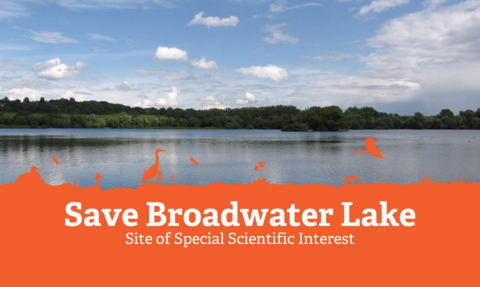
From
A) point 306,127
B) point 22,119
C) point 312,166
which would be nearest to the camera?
point 312,166

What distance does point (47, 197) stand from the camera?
37.7 feet

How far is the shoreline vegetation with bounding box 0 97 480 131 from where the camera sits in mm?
141388

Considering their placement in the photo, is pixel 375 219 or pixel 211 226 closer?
pixel 211 226

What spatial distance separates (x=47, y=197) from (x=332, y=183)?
12.9 meters

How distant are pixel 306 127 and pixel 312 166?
97320 mm

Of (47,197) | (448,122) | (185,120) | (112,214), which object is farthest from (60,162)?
(448,122)

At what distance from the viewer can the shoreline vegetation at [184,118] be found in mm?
141388

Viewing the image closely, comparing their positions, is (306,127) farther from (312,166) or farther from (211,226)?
(211,226)

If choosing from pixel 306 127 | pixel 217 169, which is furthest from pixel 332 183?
pixel 306 127

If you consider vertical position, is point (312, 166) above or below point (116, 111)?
below

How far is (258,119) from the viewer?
560ft

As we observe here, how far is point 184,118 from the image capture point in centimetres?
17925

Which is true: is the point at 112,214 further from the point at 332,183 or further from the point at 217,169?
the point at 217,169

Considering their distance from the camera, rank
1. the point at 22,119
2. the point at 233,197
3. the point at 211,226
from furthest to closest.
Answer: the point at 22,119 → the point at 233,197 → the point at 211,226
